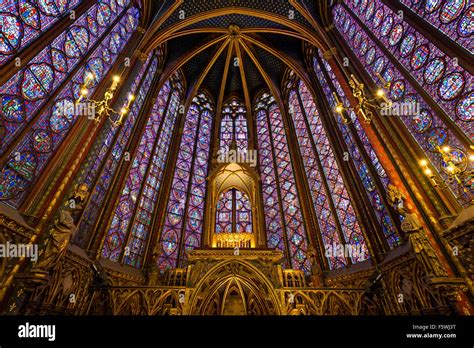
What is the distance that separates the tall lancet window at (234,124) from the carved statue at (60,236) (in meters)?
11.1

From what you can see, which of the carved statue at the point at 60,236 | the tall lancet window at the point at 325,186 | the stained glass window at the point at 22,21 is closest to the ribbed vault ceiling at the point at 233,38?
the tall lancet window at the point at 325,186

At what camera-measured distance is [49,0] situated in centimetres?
724

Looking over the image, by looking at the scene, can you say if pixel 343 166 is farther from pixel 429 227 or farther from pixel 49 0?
pixel 49 0

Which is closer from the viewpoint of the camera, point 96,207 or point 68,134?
point 68,134

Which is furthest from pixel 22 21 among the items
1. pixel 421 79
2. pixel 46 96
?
pixel 421 79

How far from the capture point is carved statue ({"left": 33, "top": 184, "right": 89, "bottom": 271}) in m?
5.62

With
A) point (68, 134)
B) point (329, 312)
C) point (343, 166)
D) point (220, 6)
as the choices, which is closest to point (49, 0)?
point (68, 134)

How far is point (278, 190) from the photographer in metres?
14.7

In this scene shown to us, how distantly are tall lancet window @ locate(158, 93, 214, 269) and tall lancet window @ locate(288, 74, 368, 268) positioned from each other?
A: 6333mm

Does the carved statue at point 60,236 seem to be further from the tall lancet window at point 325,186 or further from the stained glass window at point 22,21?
the tall lancet window at point 325,186

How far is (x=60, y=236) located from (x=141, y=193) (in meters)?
5.93

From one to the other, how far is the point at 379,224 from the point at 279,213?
A: 585 cm

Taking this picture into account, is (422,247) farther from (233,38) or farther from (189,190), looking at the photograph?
(233,38)

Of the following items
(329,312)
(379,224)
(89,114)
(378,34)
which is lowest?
(329,312)
